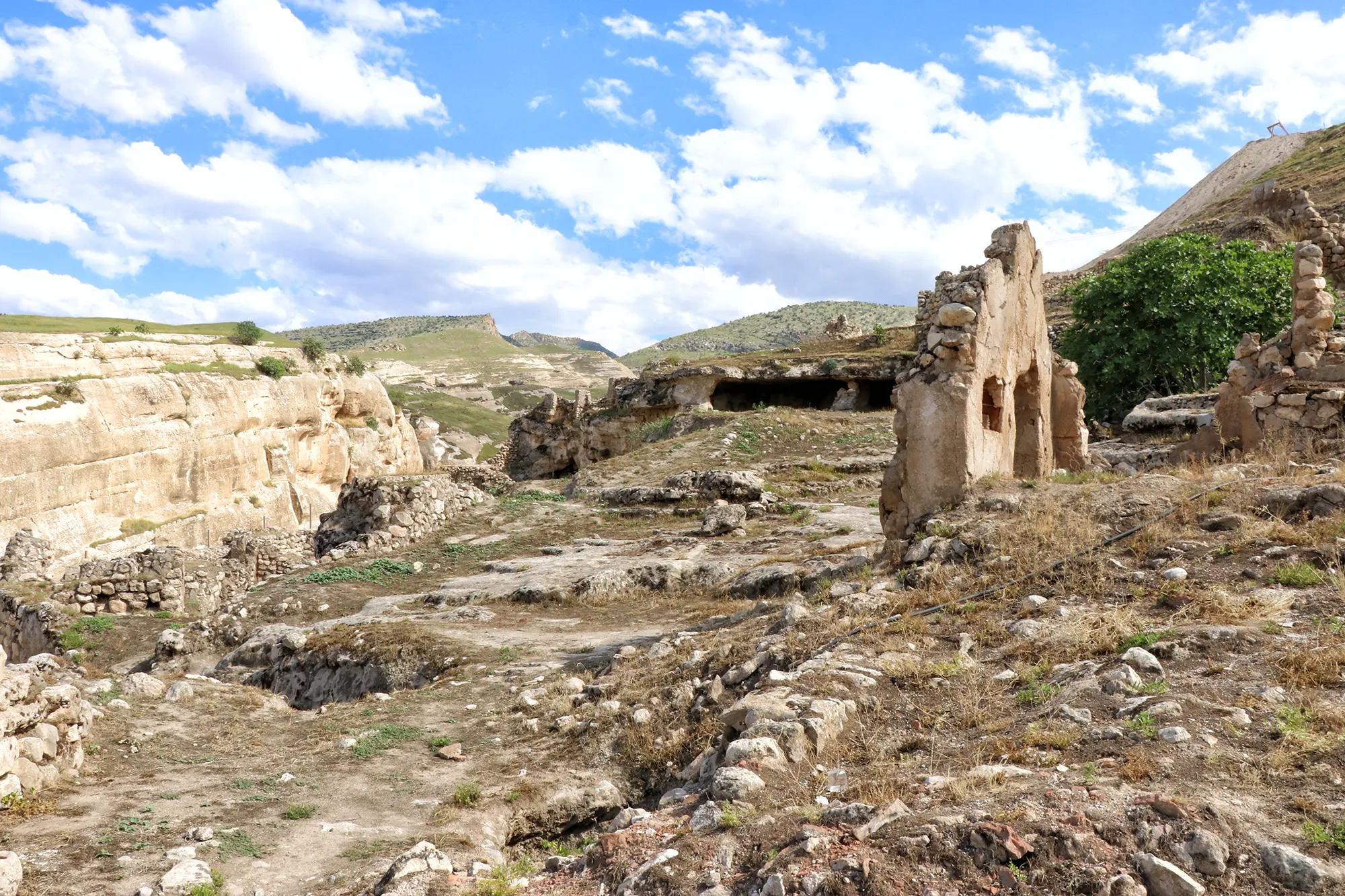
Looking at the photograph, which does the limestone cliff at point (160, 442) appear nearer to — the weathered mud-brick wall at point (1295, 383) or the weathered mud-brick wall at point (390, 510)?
the weathered mud-brick wall at point (390, 510)

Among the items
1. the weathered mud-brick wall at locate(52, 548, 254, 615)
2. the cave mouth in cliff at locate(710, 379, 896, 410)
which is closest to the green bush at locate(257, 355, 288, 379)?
the cave mouth in cliff at locate(710, 379, 896, 410)

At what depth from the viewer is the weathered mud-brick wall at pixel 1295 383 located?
10.7m

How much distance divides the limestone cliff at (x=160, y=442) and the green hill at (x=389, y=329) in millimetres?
80496

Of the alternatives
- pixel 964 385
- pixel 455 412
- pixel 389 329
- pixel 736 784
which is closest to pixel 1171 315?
pixel 964 385

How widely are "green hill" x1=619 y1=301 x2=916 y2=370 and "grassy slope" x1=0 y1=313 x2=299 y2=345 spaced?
44.1 metres

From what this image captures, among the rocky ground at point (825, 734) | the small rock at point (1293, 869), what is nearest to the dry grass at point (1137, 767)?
the rocky ground at point (825, 734)

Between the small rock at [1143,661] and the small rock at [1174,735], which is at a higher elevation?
the small rock at [1143,661]

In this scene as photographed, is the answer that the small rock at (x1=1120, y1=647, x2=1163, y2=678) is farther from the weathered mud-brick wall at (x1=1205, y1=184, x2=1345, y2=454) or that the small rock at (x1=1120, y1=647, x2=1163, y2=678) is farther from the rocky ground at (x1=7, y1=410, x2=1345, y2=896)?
the weathered mud-brick wall at (x1=1205, y1=184, x2=1345, y2=454)

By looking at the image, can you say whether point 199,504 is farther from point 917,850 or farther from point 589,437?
point 917,850

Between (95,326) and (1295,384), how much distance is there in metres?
42.3

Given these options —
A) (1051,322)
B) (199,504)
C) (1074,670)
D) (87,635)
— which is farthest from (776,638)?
(199,504)

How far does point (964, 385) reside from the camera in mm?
7828

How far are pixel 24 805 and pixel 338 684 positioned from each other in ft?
13.3

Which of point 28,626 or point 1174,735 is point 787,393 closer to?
point 28,626
